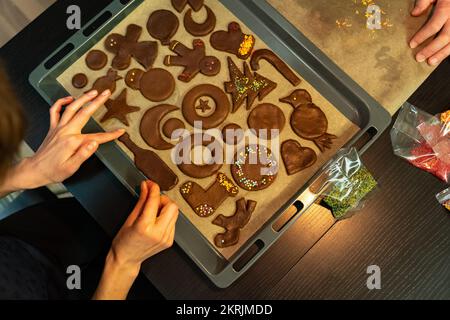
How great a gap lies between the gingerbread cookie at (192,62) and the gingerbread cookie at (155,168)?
207mm

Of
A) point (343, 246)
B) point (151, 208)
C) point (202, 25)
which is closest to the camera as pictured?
point (151, 208)

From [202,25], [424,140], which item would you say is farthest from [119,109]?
[424,140]

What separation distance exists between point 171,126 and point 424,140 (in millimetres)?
592

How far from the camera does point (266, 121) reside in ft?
3.20

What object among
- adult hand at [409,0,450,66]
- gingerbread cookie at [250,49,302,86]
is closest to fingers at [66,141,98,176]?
gingerbread cookie at [250,49,302,86]

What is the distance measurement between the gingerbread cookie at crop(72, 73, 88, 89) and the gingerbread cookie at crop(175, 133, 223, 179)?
273 mm

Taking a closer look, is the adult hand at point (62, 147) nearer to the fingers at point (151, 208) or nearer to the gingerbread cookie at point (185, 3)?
the fingers at point (151, 208)

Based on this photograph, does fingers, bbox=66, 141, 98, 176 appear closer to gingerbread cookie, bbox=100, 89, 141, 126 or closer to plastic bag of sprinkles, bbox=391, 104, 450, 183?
gingerbread cookie, bbox=100, 89, 141, 126

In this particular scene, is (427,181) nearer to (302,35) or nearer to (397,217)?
(397,217)

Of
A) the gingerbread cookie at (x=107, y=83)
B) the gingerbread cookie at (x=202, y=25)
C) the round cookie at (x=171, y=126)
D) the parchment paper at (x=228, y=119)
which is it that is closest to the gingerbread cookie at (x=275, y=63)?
the parchment paper at (x=228, y=119)

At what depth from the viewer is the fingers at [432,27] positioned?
3.13ft

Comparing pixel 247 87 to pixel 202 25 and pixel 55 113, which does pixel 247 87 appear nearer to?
pixel 202 25
